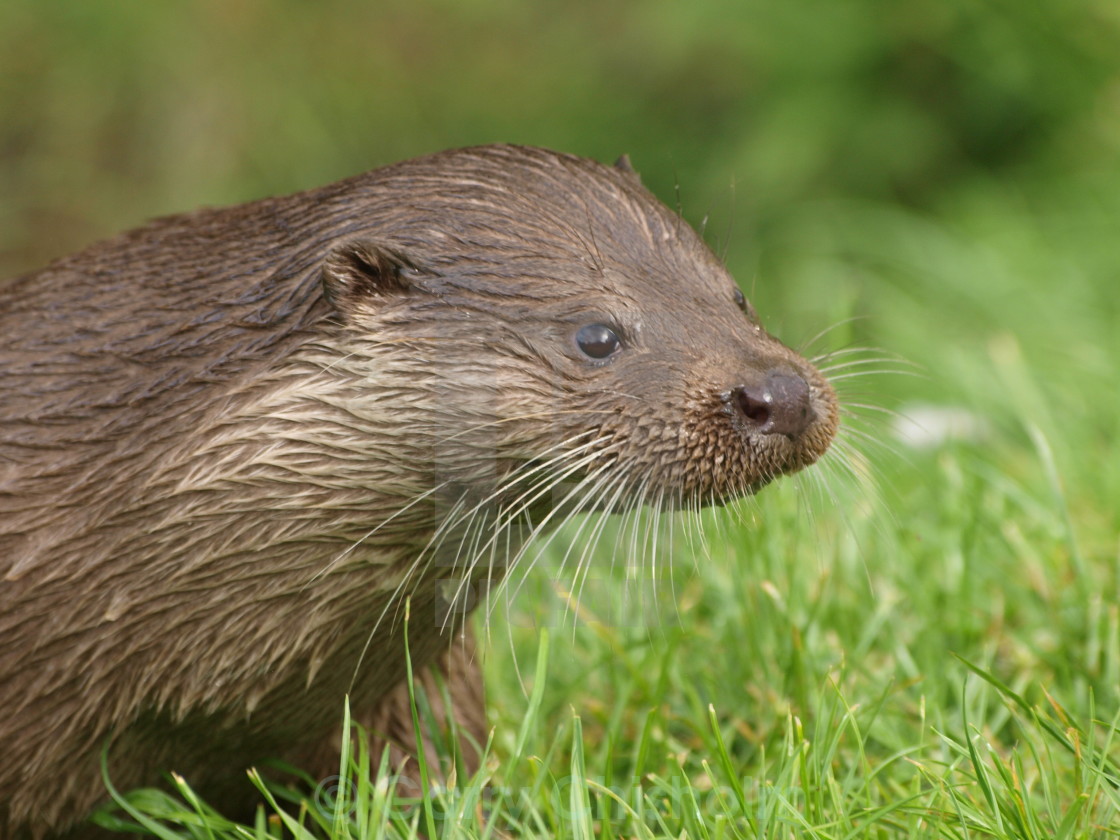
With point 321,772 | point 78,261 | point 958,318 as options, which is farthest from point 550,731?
point 958,318

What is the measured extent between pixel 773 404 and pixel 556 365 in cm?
34

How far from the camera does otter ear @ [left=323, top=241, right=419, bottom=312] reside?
7.64 feet

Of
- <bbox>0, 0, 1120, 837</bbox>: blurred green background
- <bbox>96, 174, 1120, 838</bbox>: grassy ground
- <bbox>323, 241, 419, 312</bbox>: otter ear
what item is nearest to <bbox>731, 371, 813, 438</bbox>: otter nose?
<bbox>96, 174, 1120, 838</bbox>: grassy ground

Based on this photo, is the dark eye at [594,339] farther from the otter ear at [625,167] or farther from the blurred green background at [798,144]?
the blurred green background at [798,144]

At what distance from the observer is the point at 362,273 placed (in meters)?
2.34

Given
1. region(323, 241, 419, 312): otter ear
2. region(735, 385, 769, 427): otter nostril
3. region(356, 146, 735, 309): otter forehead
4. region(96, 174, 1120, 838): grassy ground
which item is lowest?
region(96, 174, 1120, 838): grassy ground

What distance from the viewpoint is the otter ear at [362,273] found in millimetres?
2328

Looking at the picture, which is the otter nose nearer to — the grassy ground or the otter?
the otter

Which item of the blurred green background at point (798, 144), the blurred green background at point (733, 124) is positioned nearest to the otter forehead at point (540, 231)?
the blurred green background at point (798, 144)

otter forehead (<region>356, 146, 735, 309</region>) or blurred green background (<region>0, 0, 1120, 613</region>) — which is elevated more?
blurred green background (<region>0, 0, 1120, 613</region>)

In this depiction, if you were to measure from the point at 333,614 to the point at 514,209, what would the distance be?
0.70m

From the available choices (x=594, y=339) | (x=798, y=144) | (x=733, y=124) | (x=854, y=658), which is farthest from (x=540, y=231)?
(x=733, y=124)

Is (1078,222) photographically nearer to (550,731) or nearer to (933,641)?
(933,641)

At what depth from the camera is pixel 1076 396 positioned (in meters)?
4.17
